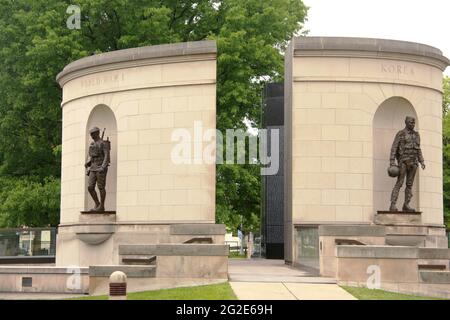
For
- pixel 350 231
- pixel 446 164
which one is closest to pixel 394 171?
pixel 350 231

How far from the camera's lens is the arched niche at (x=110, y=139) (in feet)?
82.3

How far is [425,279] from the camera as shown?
17.6m

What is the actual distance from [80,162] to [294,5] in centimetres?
1760

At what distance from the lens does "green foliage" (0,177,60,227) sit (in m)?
32.2

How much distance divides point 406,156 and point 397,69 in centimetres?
277

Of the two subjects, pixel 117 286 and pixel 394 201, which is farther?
pixel 394 201

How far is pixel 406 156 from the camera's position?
2239 centimetres

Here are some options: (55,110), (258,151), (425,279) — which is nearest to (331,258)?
(425,279)

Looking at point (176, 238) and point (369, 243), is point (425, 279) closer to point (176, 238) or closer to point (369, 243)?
point (369, 243)

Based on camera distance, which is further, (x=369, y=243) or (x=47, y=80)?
(x=47, y=80)

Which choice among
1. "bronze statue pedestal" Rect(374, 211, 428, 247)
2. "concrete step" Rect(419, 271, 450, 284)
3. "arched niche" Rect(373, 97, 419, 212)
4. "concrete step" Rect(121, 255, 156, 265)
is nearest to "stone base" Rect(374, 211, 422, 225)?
"bronze statue pedestal" Rect(374, 211, 428, 247)

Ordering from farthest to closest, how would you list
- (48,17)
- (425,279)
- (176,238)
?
(48,17), (176,238), (425,279)

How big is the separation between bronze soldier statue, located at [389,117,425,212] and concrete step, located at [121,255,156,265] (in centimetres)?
793

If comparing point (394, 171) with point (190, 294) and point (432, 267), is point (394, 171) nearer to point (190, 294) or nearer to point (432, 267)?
point (432, 267)
